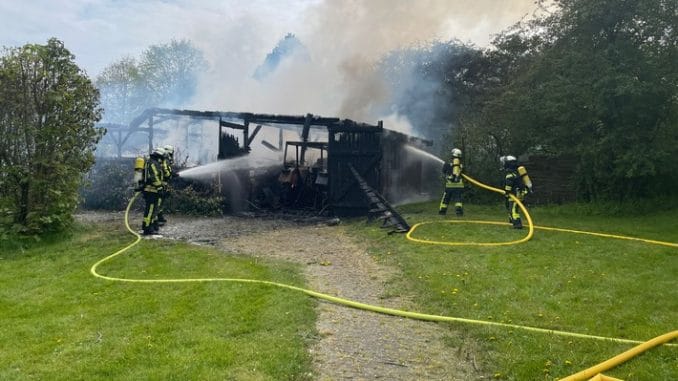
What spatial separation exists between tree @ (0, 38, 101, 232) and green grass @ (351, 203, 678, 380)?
6.27 m

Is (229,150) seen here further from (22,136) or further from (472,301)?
(472,301)

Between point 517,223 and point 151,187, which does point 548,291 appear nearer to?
point 517,223

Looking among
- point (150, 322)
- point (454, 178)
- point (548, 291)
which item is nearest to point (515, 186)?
point (454, 178)

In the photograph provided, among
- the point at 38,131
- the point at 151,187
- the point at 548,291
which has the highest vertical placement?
the point at 38,131

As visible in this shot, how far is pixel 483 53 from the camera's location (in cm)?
2881

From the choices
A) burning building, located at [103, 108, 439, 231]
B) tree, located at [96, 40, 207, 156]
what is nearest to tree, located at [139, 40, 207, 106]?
tree, located at [96, 40, 207, 156]

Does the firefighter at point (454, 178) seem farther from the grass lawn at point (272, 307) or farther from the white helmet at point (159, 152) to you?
the white helmet at point (159, 152)

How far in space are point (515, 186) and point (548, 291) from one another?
6299mm

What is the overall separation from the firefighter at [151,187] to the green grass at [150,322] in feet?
8.73

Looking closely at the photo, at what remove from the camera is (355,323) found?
18.8 feet

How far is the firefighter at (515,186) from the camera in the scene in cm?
1191

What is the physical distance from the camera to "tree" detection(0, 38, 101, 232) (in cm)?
1000

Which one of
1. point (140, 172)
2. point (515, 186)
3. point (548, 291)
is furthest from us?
point (515, 186)

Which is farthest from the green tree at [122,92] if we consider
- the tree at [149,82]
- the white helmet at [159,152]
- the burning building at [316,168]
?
the white helmet at [159,152]
